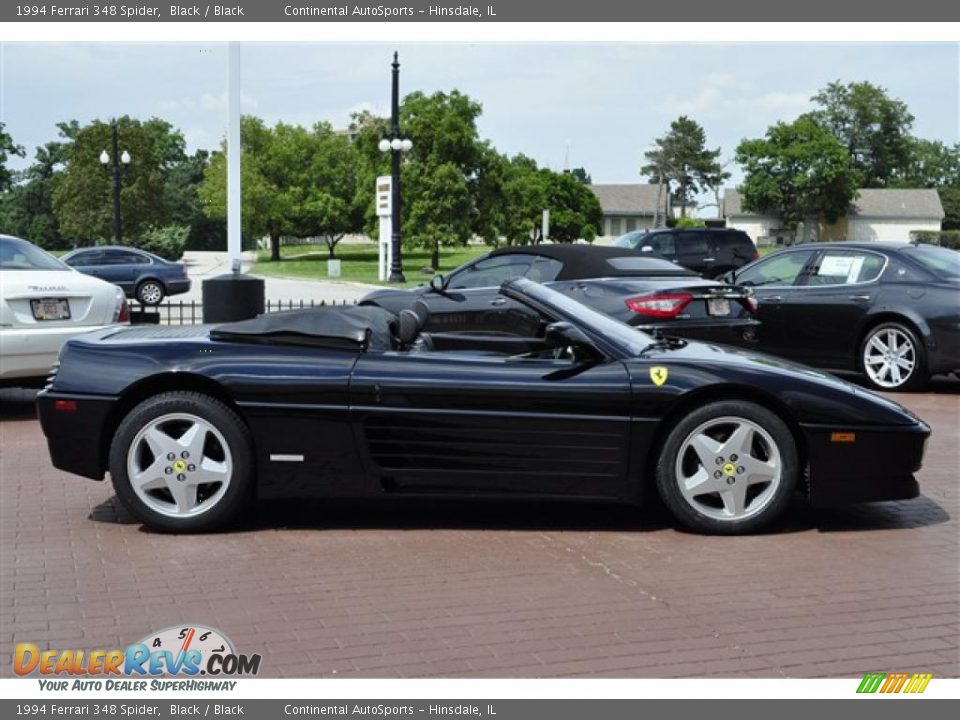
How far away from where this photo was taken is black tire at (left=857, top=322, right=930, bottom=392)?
11.0m

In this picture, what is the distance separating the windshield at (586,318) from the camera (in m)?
5.73

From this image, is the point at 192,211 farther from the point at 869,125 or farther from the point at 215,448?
the point at 215,448

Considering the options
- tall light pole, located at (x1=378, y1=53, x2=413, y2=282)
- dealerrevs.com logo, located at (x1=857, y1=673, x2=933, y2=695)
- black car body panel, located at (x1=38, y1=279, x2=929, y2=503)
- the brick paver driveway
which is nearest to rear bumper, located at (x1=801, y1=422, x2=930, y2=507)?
black car body panel, located at (x1=38, y1=279, x2=929, y2=503)

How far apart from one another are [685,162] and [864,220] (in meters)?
32.7

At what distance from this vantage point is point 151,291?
28.8 meters

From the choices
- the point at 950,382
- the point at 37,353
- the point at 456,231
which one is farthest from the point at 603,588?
the point at 456,231

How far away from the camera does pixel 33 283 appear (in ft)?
29.7

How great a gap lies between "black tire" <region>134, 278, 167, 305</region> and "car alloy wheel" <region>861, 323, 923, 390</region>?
2137cm

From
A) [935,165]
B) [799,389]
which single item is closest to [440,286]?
[799,389]

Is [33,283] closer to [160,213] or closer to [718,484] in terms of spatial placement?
[718,484]

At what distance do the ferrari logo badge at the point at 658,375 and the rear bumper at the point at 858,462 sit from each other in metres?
0.74

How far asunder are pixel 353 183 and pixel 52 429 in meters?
70.5

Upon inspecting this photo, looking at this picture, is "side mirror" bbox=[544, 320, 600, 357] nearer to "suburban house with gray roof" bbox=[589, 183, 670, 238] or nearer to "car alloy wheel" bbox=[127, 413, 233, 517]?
"car alloy wheel" bbox=[127, 413, 233, 517]

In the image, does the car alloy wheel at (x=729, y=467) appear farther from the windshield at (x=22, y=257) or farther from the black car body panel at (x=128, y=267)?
the black car body panel at (x=128, y=267)
